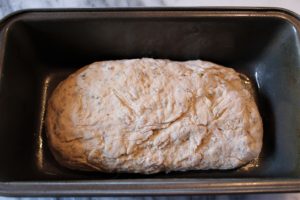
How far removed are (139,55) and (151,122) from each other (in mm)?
354

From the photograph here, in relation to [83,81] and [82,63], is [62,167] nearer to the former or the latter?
[83,81]

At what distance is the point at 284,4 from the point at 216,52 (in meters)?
0.42

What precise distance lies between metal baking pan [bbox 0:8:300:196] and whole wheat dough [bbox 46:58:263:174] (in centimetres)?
8

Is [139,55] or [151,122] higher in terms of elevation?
[139,55]

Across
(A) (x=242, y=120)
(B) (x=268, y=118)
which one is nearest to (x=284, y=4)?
(B) (x=268, y=118)

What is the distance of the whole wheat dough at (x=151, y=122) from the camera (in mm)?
1145

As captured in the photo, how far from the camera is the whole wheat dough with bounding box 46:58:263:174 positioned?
1.14m

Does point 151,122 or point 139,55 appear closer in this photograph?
point 151,122

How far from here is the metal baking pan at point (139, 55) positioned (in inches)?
46.2

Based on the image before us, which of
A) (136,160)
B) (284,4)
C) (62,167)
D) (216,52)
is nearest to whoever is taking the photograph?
(136,160)

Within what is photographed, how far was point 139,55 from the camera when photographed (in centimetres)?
138

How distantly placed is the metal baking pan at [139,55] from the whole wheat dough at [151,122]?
0.08m

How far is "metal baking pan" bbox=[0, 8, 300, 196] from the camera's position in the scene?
1173 millimetres

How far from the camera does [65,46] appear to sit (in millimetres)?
1327
